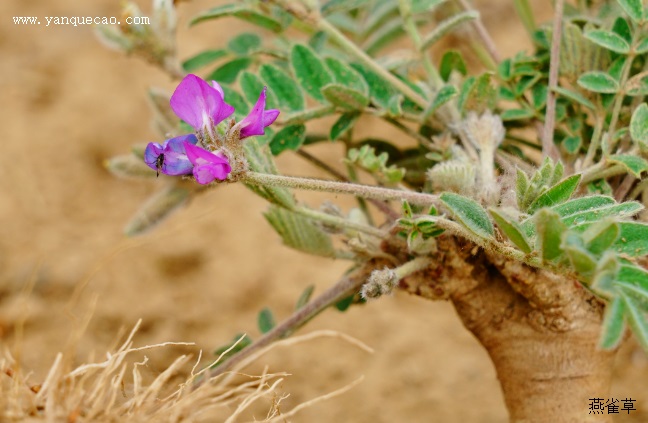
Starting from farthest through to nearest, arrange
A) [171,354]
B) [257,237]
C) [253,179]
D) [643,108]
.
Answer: [257,237]
[171,354]
[643,108]
[253,179]

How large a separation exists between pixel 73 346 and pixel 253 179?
0.67 ft

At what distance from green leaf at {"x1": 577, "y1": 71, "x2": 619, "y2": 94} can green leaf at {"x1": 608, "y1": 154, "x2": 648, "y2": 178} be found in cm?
8

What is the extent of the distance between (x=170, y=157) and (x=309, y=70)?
295 mm

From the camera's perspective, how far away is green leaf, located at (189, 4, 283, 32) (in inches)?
35.3

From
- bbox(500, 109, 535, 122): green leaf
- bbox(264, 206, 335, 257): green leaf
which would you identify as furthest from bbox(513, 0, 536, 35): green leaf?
bbox(264, 206, 335, 257): green leaf

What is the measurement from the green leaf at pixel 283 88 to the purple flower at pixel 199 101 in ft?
0.89

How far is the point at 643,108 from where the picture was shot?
0.74 m

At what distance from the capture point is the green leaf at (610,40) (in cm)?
77

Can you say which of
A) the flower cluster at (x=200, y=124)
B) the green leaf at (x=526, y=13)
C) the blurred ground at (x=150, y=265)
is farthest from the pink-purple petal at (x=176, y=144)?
the blurred ground at (x=150, y=265)

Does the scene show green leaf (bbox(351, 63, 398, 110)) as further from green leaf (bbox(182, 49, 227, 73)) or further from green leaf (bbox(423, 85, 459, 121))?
green leaf (bbox(182, 49, 227, 73))

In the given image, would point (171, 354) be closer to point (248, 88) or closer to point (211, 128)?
point (248, 88)

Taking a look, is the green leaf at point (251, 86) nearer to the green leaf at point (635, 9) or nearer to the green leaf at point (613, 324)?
the green leaf at point (635, 9)

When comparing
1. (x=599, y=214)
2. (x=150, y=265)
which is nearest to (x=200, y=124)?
(x=599, y=214)

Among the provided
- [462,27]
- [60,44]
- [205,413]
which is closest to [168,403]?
[205,413]
